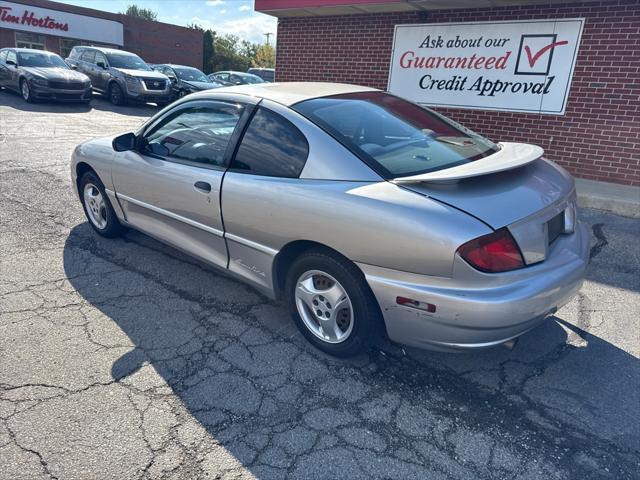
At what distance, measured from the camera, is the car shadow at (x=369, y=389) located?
222cm

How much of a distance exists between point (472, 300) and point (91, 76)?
Answer: 710 inches

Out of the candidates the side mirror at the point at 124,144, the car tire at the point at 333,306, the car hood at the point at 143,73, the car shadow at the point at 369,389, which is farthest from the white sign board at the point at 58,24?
the car tire at the point at 333,306

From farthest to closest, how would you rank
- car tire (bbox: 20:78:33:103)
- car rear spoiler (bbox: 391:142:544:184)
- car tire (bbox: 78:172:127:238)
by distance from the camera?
car tire (bbox: 20:78:33:103) → car tire (bbox: 78:172:127:238) → car rear spoiler (bbox: 391:142:544:184)

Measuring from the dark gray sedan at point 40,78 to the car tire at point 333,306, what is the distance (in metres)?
14.3

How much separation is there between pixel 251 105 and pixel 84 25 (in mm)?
32908

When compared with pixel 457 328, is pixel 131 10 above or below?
above

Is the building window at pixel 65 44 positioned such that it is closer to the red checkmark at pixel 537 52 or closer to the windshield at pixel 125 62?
the windshield at pixel 125 62

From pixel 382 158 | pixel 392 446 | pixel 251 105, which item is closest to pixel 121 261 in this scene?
pixel 251 105

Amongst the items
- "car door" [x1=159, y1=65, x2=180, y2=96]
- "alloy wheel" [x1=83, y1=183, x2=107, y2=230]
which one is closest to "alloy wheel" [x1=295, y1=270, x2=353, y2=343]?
"alloy wheel" [x1=83, y1=183, x2=107, y2=230]

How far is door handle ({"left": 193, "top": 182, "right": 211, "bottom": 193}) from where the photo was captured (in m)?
3.22

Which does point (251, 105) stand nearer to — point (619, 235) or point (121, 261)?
point (121, 261)

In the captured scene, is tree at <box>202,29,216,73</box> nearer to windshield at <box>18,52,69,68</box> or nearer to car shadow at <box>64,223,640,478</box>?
windshield at <box>18,52,69,68</box>

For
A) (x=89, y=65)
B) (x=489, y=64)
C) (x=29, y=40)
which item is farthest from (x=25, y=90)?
(x=29, y=40)

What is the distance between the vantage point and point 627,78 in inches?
248
